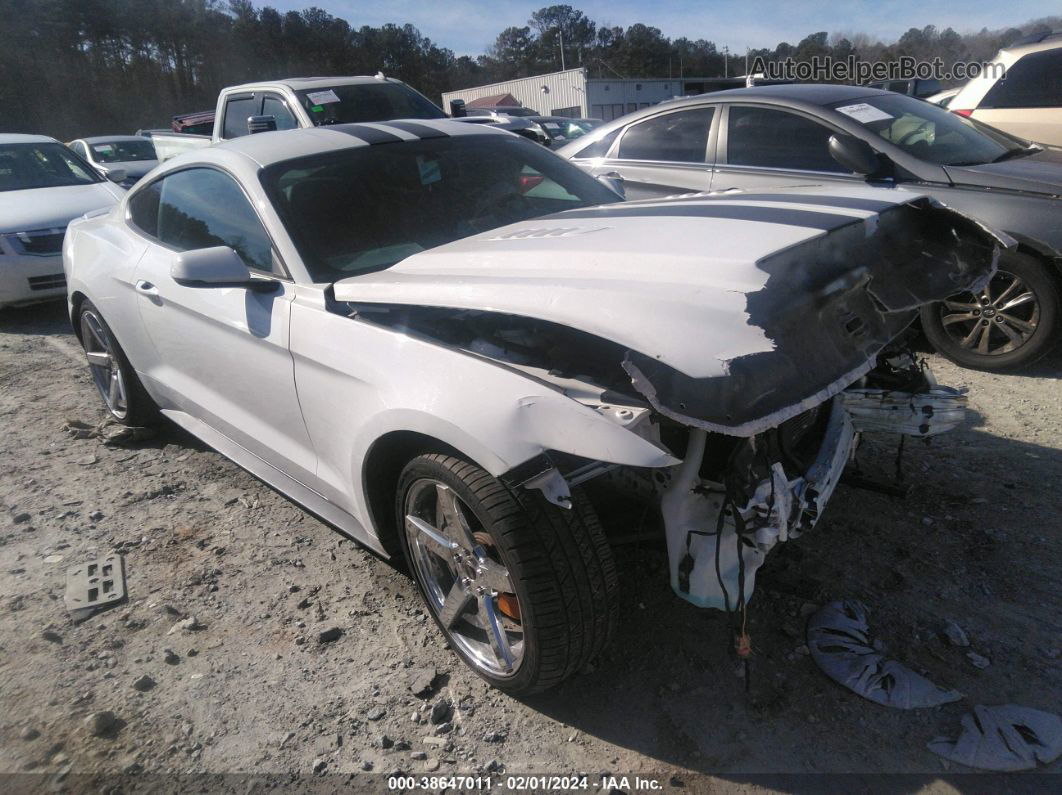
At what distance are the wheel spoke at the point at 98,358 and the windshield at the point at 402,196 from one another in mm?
2184

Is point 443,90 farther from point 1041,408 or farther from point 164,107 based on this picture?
point 1041,408

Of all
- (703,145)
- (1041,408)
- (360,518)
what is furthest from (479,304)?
(703,145)

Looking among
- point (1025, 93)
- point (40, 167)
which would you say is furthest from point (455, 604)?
point (40, 167)

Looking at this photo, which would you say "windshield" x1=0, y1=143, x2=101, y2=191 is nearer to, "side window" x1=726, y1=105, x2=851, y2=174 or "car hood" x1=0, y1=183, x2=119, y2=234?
"car hood" x1=0, y1=183, x2=119, y2=234

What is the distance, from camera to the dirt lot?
212 centimetres

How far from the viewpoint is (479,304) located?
82.8 inches

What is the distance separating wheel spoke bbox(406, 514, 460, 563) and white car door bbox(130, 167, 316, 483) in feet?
1.81

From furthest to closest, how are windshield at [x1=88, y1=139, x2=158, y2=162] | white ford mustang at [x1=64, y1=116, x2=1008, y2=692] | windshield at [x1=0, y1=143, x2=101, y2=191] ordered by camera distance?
windshield at [x1=88, y1=139, x2=158, y2=162], windshield at [x1=0, y1=143, x2=101, y2=191], white ford mustang at [x1=64, y1=116, x2=1008, y2=692]

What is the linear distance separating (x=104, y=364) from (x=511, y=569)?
11.7ft

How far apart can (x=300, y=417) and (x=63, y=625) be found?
1254 mm

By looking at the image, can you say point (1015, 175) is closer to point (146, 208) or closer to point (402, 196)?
point (402, 196)

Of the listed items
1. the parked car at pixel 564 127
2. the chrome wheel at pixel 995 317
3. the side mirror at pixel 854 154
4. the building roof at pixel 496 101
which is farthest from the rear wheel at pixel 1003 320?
the building roof at pixel 496 101

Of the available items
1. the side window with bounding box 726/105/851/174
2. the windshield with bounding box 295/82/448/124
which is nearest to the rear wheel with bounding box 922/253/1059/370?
the side window with bounding box 726/105/851/174

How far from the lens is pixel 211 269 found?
2604 mm
